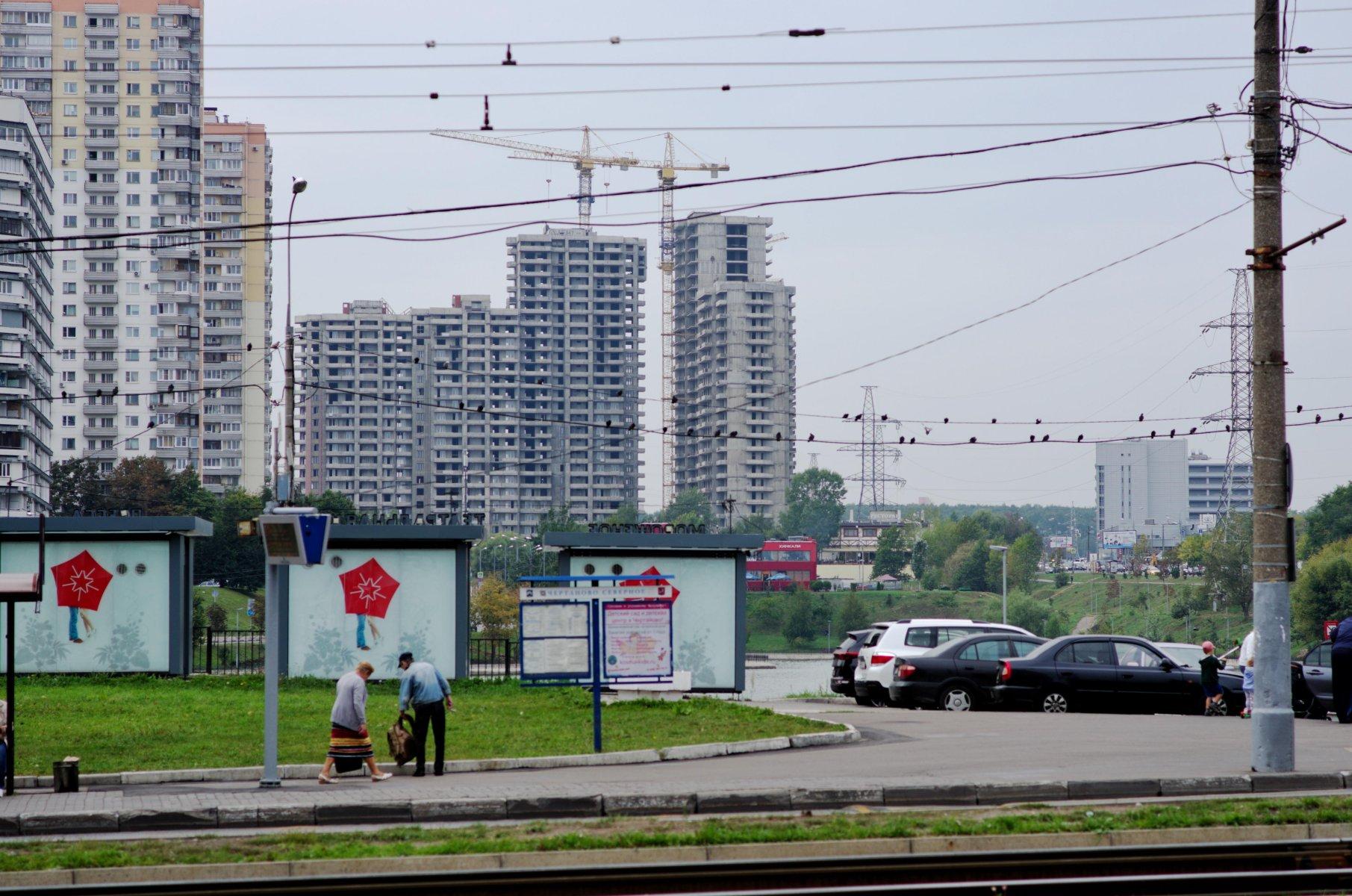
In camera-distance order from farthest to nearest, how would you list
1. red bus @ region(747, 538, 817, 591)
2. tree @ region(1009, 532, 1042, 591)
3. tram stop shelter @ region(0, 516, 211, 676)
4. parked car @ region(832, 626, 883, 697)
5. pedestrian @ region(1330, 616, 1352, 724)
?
red bus @ region(747, 538, 817, 591) < tree @ region(1009, 532, 1042, 591) < parked car @ region(832, 626, 883, 697) < tram stop shelter @ region(0, 516, 211, 676) < pedestrian @ region(1330, 616, 1352, 724)

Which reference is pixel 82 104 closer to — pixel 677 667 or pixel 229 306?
pixel 229 306

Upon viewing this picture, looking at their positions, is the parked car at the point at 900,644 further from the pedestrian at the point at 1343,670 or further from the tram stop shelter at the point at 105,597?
the tram stop shelter at the point at 105,597

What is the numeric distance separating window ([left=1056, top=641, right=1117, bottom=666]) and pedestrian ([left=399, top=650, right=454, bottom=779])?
1161 cm

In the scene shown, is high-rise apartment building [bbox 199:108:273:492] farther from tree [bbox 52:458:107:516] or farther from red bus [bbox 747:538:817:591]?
red bus [bbox 747:538:817:591]

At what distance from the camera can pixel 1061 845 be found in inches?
444

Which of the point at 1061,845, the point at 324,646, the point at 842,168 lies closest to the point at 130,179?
the point at 324,646

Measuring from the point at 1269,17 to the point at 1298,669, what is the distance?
12301mm

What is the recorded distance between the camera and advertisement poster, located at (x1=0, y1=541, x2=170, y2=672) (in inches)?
1049

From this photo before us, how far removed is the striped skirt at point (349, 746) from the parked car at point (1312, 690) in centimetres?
1517

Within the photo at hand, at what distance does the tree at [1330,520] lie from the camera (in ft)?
355

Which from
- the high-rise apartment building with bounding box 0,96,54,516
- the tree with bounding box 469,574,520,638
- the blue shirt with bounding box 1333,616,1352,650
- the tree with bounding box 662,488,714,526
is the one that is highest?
the high-rise apartment building with bounding box 0,96,54,516

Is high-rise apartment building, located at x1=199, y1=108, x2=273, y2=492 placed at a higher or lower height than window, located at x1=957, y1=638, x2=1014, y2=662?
higher

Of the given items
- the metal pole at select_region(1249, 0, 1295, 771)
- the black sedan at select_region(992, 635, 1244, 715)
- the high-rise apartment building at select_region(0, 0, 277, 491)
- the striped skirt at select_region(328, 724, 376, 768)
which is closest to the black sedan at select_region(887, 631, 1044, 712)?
the black sedan at select_region(992, 635, 1244, 715)

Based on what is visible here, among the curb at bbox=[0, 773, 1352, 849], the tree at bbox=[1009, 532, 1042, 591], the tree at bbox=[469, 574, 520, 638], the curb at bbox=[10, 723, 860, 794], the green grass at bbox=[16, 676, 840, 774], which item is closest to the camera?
the curb at bbox=[0, 773, 1352, 849]
